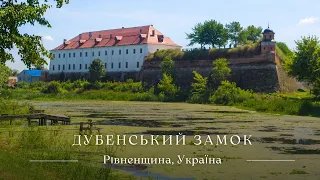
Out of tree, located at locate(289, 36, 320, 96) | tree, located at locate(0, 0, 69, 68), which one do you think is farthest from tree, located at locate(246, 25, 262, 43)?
tree, located at locate(0, 0, 69, 68)

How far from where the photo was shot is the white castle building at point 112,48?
7401cm

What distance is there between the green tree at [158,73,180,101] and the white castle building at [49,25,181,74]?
13.4m

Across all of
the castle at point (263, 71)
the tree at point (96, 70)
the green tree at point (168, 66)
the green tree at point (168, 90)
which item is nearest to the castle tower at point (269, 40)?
the castle at point (263, 71)

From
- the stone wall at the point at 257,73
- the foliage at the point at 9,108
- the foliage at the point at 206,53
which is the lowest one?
the foliage at the point at 9,108

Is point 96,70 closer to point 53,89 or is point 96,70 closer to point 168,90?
point 53,89

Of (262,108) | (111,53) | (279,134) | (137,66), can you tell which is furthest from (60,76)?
(279,134)

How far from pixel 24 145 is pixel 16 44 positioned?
557 cm

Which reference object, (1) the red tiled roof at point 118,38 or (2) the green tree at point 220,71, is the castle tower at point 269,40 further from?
(1) the red tiled roof at point 118,38

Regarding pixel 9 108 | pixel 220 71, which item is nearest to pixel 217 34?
pixel 220 71

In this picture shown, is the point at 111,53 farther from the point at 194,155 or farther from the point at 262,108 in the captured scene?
the point at 194,155

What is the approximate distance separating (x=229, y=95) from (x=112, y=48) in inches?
1348

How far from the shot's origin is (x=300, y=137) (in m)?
19.1

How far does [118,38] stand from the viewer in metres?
78.9

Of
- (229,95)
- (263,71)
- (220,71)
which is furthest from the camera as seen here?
(220,71)
